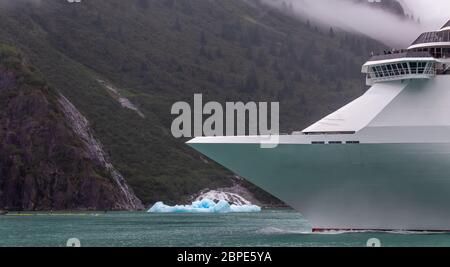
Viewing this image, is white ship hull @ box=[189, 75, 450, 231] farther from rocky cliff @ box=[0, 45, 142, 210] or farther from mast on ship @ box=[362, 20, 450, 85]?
rocky cliff @ box=[0, 45, 142, 210]

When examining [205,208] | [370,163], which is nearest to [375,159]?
A: [370,163]

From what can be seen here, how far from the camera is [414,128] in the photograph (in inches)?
2274

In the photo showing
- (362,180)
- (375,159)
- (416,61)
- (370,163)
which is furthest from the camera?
(416,61)

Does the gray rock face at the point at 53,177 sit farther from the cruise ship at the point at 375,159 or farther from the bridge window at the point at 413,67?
the bridge window at the point at 413,67

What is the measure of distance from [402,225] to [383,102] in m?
8.99

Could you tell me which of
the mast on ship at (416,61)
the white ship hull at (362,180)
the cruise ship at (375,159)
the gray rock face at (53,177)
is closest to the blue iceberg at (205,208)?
the gray rock face at (53,177)

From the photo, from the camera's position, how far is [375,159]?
2256 inches

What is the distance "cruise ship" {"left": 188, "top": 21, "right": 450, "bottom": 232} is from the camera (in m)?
57.1

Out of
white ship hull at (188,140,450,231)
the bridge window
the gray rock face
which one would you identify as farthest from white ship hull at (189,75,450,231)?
the gray rock face

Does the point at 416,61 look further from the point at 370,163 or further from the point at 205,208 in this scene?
the point at 205,208

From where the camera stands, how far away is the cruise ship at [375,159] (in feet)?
187

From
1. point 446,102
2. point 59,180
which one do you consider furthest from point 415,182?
point 59,180
